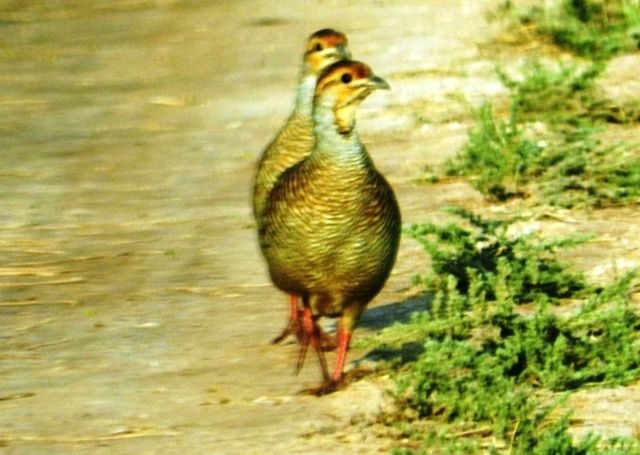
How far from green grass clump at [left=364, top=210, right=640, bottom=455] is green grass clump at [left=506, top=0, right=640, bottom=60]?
504cm

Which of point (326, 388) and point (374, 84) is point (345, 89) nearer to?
point (374, 84)

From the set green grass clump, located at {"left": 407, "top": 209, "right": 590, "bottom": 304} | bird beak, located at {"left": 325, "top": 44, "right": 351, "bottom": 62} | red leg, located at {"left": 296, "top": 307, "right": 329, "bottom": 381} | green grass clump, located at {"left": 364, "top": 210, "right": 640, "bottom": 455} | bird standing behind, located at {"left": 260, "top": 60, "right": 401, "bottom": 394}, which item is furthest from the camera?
bird beak, located at {"left": 325, "top": 44, "right": 351, "bottom": 62}

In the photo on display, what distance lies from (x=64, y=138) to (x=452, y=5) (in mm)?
4838

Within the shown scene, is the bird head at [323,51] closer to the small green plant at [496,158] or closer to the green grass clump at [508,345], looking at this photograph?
the green grass clump at [508,345]

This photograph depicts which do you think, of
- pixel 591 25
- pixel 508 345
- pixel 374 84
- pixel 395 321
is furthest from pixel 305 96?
pixel 591 25

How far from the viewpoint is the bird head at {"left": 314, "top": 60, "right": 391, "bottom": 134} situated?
22.3 ft

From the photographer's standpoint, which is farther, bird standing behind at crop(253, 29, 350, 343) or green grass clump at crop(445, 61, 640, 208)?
green grass clump at crop(445, 61, 640, 208)

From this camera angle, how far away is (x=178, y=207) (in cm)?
1021

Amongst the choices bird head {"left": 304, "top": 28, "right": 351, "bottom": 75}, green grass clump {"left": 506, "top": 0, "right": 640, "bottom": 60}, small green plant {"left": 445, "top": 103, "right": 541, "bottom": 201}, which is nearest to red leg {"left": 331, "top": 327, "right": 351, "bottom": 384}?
bird head {"left": 304, "top": 28, "right": 351, "bottom": 75}

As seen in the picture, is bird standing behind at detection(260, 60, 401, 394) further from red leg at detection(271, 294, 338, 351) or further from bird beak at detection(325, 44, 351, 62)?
bird beak at detection(325, 44, 351, 62)

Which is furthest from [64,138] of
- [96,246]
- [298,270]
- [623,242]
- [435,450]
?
[435,450]

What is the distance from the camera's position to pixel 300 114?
25.3 ft

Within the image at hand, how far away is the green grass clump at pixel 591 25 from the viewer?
13.0 m

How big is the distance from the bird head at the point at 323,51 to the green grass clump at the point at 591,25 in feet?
16.0
